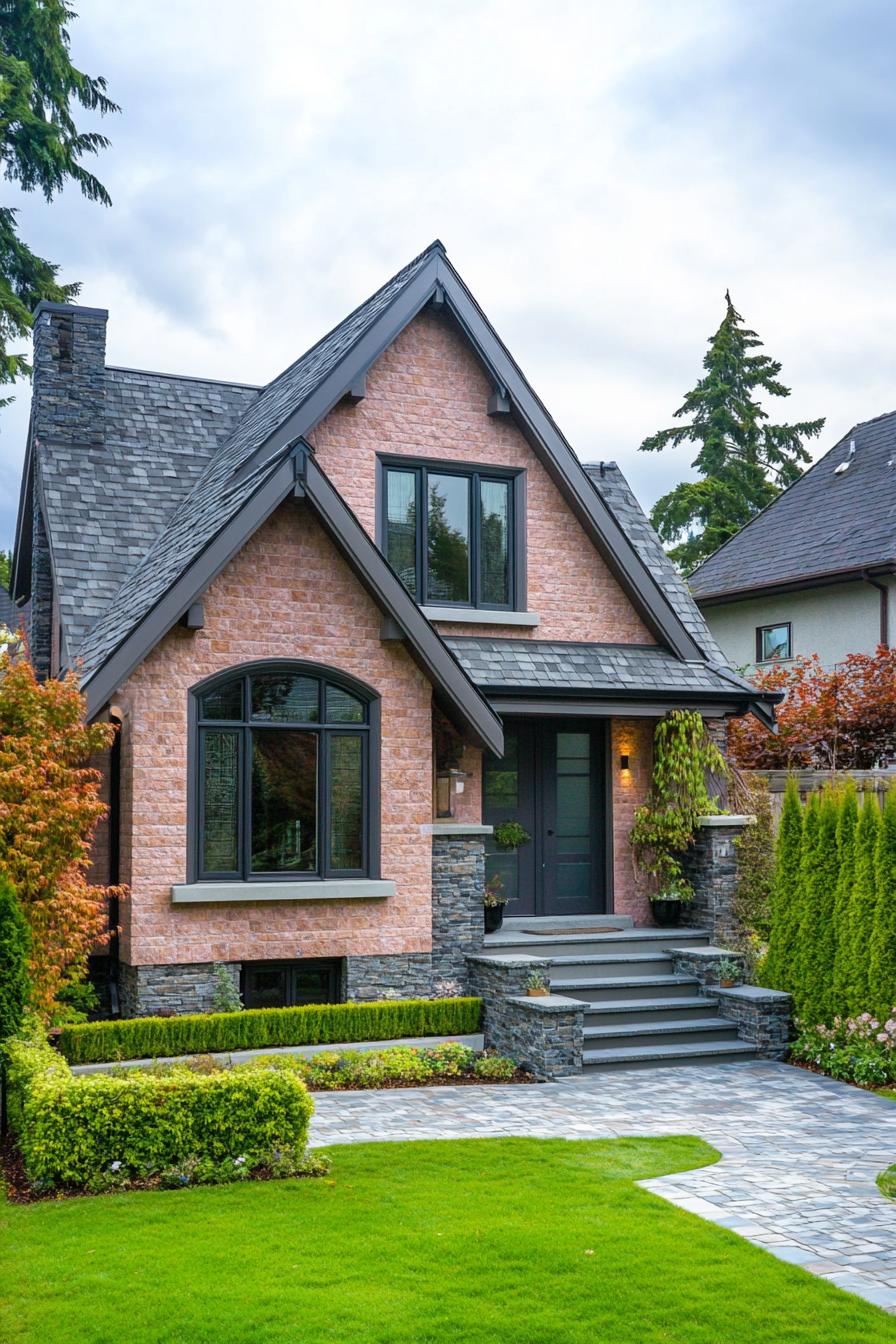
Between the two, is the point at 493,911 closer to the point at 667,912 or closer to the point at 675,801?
the point at 667,912

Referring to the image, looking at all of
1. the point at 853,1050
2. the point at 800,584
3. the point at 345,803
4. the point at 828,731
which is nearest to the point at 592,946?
the point at 853,1050

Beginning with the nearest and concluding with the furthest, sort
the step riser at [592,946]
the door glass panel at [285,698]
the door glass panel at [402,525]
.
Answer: the door glass panel at [285,698] → the step riser at [592,946] → the door glass panel at [402,525]

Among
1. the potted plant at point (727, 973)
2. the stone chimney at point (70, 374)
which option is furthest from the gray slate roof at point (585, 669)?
the stone chimney at point (70, 374)

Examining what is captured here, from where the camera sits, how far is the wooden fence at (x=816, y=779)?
14.9 meters

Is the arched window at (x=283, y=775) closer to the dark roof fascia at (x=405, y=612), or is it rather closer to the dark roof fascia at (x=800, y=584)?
the dark roof fascia at (x=405, y=612)

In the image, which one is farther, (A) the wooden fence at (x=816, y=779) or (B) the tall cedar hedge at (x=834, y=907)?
(A) the wooden fence at (x=816, y=779)

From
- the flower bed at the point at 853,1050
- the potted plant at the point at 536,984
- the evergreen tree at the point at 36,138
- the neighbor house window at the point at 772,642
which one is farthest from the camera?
the neighbor house window at the point at 772,642

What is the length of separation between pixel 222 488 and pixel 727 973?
7534 mm

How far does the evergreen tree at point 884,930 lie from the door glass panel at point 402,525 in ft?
19.4

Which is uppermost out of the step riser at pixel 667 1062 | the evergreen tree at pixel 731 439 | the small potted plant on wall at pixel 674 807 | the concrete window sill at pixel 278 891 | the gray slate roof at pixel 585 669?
the evergreen tree at pixel 731 439

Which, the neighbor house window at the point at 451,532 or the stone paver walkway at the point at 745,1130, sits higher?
the neighbor house window at the point at 451,532

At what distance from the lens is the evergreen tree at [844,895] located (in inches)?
484

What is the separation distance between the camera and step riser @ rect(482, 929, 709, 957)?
45.2 ft

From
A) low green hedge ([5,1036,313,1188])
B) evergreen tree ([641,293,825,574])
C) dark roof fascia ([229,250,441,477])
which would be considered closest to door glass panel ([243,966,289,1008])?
low green hedge ([5,1036,313,1188])
